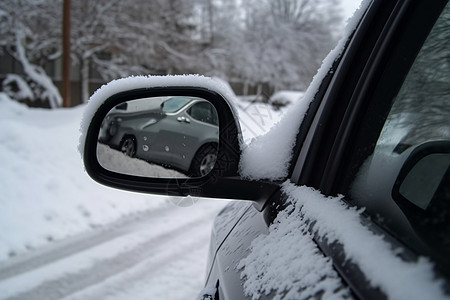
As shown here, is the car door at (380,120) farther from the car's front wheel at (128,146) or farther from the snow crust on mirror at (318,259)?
the car's front wheel at (128,146)

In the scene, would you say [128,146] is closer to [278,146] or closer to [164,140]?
[164,140]

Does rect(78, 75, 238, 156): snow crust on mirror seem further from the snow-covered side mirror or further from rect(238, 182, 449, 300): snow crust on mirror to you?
rect(238, 182, 449, 300): snow crust on mirror

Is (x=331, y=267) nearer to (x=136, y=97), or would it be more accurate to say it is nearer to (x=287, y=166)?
(x=287, y=166)

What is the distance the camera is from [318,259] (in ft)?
2.77

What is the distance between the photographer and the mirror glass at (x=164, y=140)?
49.4 inches

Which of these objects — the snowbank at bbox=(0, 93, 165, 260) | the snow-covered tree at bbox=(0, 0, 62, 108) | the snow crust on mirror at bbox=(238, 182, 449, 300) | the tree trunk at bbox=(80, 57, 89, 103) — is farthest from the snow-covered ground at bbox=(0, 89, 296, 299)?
the tree trunk at bbox=(80, 57, 89, 103)

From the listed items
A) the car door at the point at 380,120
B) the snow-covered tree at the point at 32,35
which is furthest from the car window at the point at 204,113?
the snow-covered tree at the point at 32,35

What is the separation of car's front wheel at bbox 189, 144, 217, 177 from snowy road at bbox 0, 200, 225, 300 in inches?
89.6

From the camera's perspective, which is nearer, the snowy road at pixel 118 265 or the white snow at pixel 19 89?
the snowy road at pixel 118 265

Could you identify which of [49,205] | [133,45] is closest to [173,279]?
[49,205]

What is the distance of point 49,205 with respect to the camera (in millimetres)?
5035

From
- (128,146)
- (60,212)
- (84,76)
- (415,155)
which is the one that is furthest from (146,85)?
(84,76)

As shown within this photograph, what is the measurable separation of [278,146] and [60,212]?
446cm

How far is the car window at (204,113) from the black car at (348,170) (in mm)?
37
